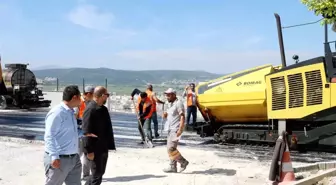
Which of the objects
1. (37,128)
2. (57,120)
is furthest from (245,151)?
(37,128)

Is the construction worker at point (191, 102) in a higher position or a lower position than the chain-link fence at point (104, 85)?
lower

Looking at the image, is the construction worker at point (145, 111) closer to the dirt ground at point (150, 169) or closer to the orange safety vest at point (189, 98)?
the dirt ground at point (150, 169)

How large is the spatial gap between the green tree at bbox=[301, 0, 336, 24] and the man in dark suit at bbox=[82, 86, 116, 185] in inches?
125

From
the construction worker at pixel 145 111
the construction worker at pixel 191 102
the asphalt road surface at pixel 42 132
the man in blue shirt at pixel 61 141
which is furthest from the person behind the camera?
the construction worker at pixel 191 102

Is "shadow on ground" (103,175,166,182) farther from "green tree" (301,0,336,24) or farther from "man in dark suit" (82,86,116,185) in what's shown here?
"green tree" (301,0,336,24)

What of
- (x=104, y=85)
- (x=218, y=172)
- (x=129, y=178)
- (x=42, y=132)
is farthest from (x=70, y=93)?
(x=104, y=85)

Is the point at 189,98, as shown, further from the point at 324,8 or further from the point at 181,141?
the point at 324,8

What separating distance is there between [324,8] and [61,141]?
12.7 feet

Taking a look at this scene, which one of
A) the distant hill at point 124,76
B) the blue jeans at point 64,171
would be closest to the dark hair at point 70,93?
the blue jeans at point 64,171

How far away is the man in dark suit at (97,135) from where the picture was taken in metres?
6.01

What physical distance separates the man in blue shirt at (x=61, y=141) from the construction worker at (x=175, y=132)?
300cm

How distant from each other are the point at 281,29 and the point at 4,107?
20.8m

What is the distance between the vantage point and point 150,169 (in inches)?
330

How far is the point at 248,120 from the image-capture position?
11586 mm
